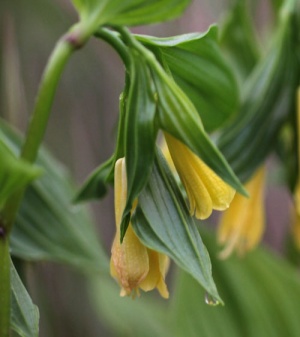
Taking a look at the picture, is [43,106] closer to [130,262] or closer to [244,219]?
[130,262]

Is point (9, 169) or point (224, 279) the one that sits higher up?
point (9, 169)

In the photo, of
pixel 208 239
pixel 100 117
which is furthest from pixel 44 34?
pixel 208 239

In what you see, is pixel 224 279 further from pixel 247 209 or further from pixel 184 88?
pixel 184 88

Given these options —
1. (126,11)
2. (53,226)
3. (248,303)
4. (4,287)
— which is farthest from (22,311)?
(248,303)

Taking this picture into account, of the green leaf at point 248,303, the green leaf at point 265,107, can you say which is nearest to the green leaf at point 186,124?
the green leaf at point 265,107

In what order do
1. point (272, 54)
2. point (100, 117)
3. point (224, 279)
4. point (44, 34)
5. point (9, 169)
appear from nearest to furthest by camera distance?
point (9, 169)
point (272, 54)
point (224, 279)
point (44, 34)
point (100, 117)
